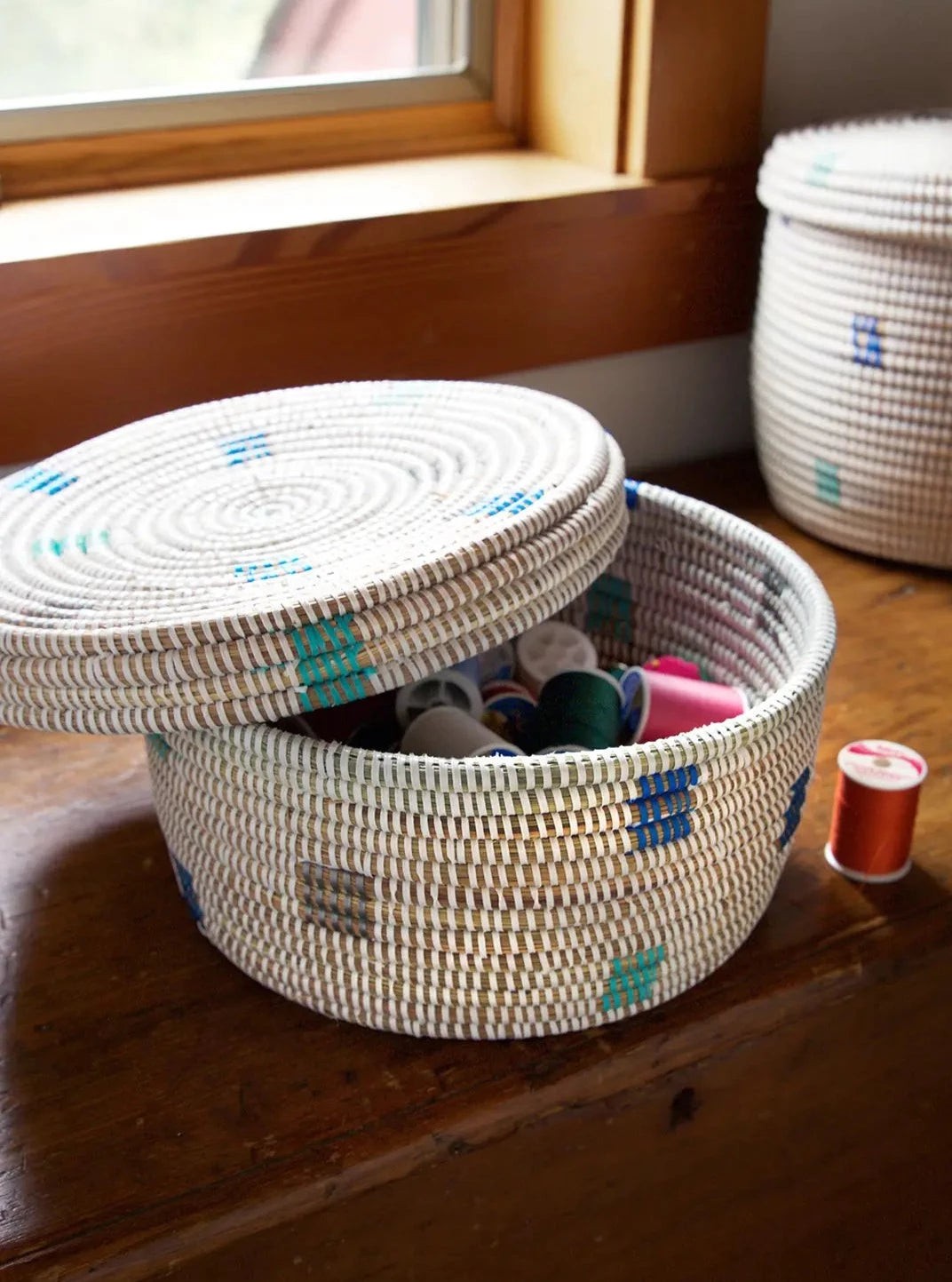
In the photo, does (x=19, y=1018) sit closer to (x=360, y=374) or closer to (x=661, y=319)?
(x=360, y=374)

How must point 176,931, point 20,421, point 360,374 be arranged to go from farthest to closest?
point 360,374 → point 20,421 → point 176,931

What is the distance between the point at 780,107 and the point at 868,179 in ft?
0.82

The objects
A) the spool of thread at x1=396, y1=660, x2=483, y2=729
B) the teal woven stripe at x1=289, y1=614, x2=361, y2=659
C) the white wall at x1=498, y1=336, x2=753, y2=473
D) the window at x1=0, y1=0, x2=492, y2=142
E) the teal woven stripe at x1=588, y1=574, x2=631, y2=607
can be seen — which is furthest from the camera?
the white wall at x1=498, y1=336, x2=753, y2=473

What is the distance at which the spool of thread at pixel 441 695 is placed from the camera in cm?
78

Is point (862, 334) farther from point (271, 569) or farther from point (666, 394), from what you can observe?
point (271, 569)

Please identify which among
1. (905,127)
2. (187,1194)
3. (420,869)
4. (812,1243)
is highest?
(905,127)

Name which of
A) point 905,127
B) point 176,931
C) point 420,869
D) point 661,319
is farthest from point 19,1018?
point 905,127

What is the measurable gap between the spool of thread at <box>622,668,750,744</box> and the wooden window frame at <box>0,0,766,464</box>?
38 cm

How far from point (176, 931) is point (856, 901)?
1.19 feet

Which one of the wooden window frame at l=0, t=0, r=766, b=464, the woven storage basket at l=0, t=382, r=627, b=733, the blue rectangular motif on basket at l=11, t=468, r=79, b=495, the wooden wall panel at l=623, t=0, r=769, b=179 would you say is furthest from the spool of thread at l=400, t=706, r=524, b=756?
the wooden wall panel at l=623, t=0, r=769, b=179

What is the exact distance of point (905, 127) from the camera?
1021 millimetres

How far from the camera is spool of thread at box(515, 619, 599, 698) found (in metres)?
0.85

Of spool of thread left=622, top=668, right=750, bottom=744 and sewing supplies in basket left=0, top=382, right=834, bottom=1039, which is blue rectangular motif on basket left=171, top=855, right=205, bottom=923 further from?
spool of thread left=622, top=668, right=750, bottom=744

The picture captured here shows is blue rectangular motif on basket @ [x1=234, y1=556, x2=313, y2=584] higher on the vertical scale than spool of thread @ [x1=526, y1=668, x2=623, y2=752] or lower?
higher
